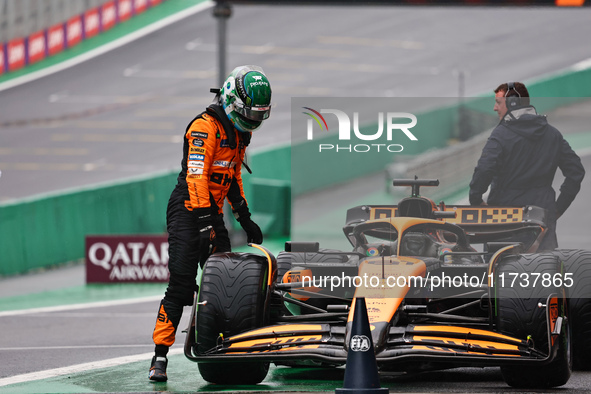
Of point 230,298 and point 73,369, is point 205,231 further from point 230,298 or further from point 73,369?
point 73,369

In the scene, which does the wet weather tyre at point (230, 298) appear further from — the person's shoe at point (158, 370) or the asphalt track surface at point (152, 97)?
the asphalt track surface at point (152, 97)

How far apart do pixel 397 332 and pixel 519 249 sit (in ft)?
4.42

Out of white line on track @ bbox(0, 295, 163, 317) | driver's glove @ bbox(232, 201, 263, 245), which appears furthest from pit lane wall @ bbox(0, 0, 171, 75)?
driver's glove @ bbox(232, 201, 263, 245)

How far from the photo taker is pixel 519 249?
7.65 meters

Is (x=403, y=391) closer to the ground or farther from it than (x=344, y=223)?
closer to the ground

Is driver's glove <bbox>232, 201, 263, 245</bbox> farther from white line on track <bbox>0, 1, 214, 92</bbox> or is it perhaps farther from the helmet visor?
white line on track <bbox>0, 1, 214, 92</bbox>

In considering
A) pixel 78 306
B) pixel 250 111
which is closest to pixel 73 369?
pixel 250 111

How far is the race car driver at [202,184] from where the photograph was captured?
25.3 feet

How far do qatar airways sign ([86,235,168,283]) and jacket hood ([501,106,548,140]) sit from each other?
28.6ft

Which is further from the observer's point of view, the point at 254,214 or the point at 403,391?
the point at 254,214

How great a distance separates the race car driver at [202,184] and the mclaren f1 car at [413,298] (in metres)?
0.37

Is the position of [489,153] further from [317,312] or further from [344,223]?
[317,312]

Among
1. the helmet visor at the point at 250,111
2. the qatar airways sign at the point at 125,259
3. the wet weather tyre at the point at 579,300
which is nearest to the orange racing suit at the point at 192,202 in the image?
the helmet visor at the point at 250,111

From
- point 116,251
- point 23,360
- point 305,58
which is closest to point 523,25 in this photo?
point 305,58
